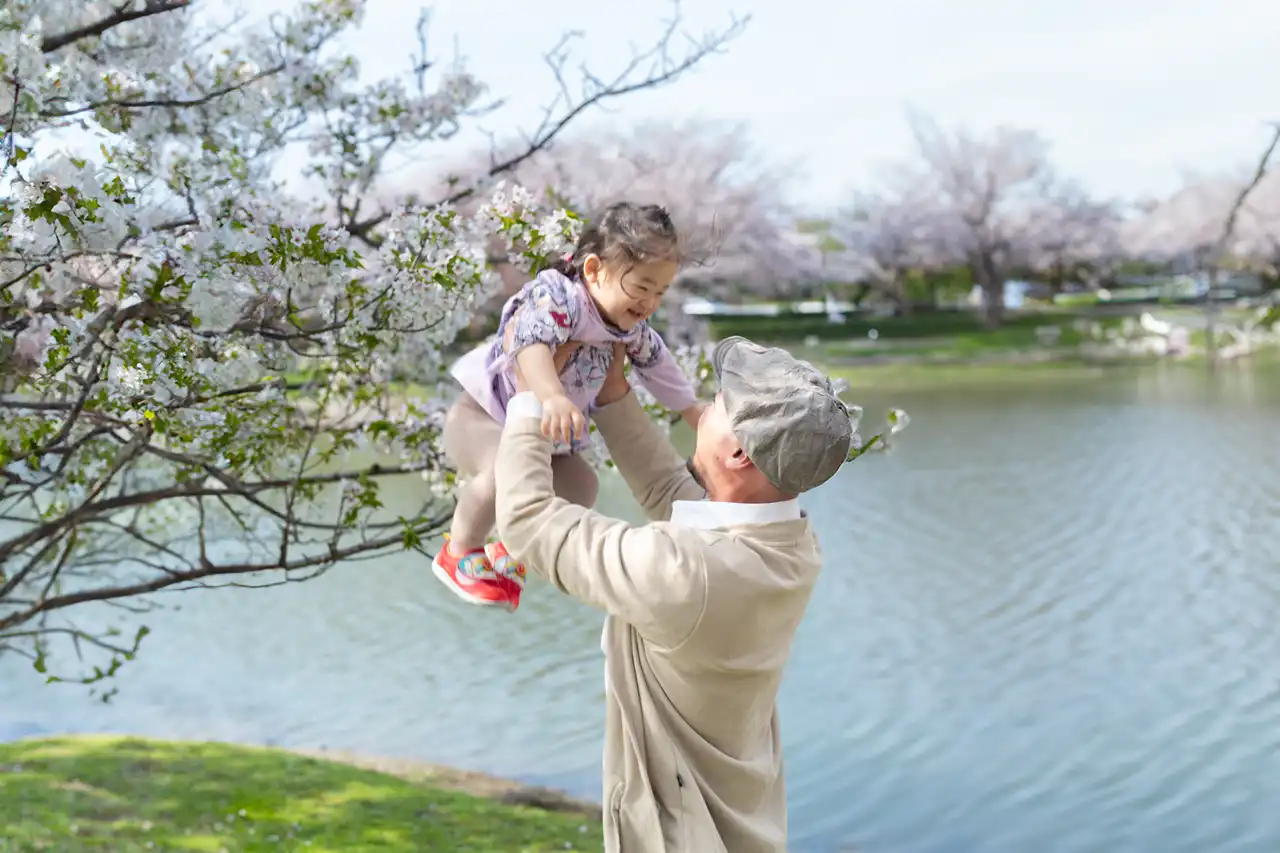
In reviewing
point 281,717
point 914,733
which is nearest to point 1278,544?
point 914,733

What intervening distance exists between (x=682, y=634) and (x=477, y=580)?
52 centimetres

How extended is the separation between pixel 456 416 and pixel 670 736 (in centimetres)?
75

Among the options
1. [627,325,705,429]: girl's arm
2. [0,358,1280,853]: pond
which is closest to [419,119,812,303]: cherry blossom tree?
[0,358,1280,853]: pond

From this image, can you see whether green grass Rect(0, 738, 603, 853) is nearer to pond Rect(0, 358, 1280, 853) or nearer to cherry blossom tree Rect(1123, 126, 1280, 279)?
pond Rect(0, 358, 1280, 853)

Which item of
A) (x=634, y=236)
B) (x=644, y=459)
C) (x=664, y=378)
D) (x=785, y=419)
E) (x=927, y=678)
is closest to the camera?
(x=785, y=419)

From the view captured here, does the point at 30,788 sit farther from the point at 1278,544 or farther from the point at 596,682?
the point at 1278,544

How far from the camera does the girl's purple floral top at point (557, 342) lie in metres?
2.34

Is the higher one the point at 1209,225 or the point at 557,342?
the point at 1209,225

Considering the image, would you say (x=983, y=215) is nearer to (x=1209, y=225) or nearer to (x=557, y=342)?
(x=1209, y=225)

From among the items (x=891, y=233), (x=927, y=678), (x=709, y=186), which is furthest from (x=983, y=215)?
(x=927, y=678)

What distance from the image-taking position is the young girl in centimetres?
232

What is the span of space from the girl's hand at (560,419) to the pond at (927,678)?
4.47 meters

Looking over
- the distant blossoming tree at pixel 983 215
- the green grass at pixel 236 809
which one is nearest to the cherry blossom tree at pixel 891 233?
the distant blossoming tree at pixel 983 215

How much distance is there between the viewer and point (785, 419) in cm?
197
